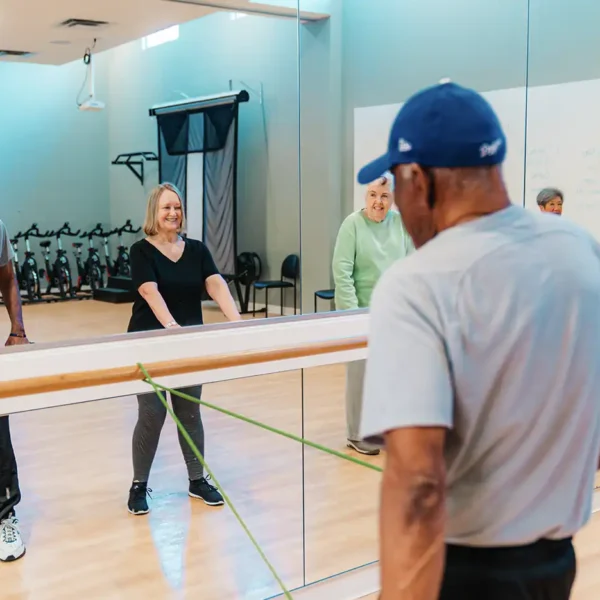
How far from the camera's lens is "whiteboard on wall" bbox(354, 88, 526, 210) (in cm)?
584

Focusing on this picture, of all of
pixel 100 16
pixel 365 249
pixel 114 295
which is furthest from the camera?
pixel 114 295

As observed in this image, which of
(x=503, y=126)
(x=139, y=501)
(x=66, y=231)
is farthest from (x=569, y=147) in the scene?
(x=66, y=231)

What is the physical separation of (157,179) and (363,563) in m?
8.57

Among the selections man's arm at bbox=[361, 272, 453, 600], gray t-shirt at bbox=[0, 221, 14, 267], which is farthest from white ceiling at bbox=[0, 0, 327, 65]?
man's arm at bbox=[361, 272, 453, 600]

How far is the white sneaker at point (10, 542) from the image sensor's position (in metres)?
2.84

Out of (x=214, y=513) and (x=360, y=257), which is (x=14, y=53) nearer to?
(x=360, y=257)

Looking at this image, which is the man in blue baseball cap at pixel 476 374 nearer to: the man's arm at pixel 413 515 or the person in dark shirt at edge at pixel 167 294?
the man's arm at pixel 413 515

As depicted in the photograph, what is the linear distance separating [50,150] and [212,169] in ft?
11.2

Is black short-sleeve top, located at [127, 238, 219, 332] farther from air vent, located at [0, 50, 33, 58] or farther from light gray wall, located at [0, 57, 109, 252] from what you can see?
light gray wall, located at [0, 57, 109, 252]

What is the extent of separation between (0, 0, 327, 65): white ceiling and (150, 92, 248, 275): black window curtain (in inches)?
44.1

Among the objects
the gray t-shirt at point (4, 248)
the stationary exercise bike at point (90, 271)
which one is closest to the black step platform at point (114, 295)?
the stationary exercise bike at point (90, 271)

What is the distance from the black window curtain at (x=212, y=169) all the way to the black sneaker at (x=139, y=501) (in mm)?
5864

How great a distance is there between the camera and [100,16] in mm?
7828

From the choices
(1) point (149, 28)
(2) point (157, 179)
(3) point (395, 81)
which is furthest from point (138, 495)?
(2) point (157, 179)
